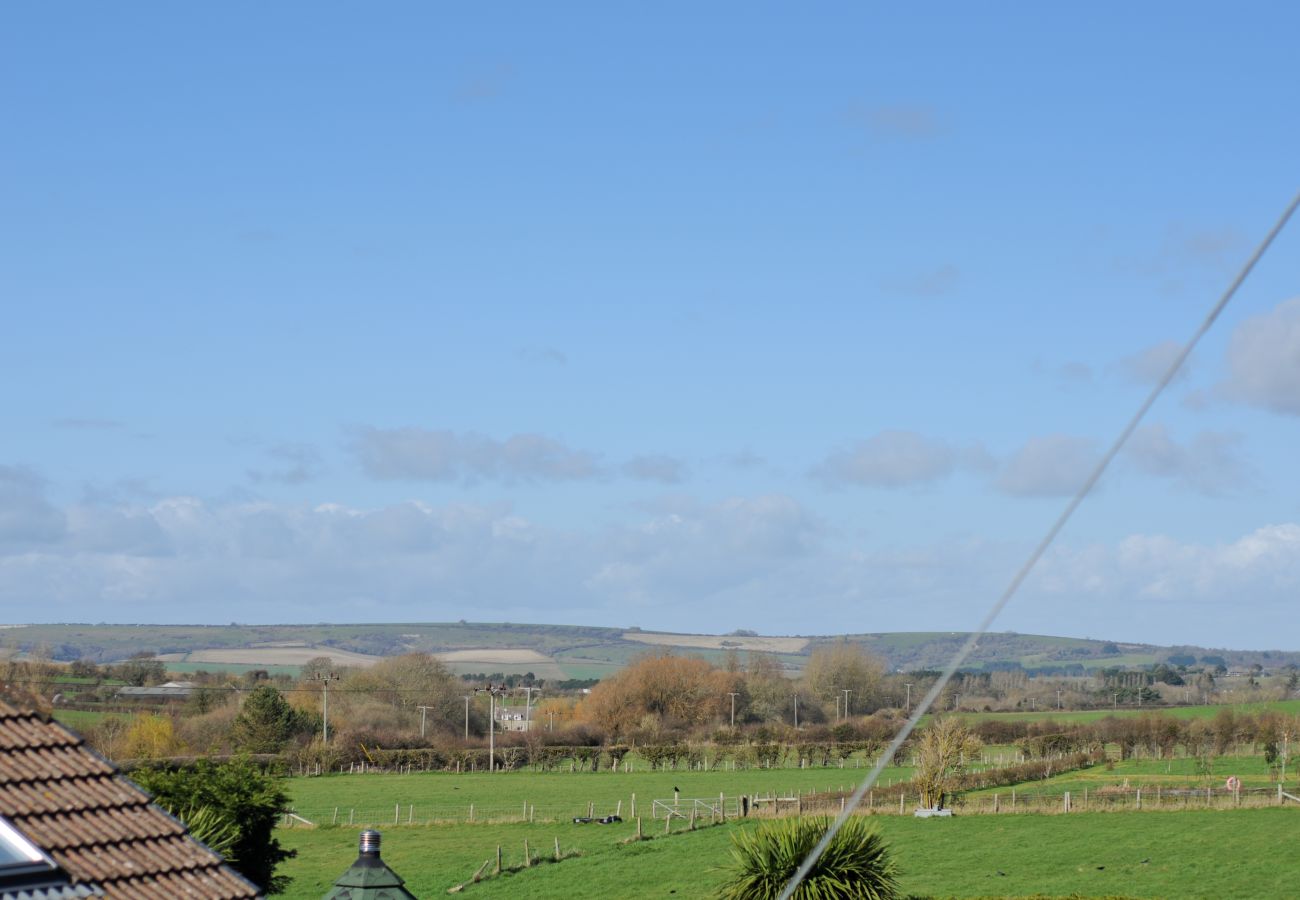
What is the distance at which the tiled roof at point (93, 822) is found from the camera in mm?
9891

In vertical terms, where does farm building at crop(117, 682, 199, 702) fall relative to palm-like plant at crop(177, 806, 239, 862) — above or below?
below

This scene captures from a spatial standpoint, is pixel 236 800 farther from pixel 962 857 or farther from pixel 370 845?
pixel 962 857

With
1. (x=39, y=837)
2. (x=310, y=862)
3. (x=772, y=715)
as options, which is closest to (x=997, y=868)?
(x=310, y=862)

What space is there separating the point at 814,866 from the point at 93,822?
17984mm

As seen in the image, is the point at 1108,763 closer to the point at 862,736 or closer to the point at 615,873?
the point at 862,736

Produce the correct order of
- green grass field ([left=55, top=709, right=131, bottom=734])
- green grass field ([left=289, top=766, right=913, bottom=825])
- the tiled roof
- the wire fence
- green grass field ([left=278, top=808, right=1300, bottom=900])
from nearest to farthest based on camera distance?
the tiled roof < green grass field ([left=278, top=808, right=1300, bottom=900]) < the wire fence < green grass field ([left=289, top=766, right=913, bottom=825]) < green grass field ([left=55, top=709, right=131, bottom=734])

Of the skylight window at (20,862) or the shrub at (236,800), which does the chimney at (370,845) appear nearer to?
the skylight window at (20,862)

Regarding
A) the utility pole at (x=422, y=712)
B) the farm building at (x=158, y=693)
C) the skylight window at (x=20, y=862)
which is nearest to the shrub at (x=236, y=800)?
the skylight window at (x=20, y=862)

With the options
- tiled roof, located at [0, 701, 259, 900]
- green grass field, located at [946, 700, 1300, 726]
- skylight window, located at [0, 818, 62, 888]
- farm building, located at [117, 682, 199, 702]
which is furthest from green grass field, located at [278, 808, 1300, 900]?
farm building, located at [117, 682, 199, 702]

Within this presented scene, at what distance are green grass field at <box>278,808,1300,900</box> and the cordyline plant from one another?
6.98 metres

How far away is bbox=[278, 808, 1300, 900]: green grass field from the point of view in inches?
1432

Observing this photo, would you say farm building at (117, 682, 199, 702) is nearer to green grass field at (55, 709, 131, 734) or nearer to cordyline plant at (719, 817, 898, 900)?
green grass field at (55, 709, 131, 734)

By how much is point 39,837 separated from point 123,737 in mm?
82364

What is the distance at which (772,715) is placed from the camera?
126m
